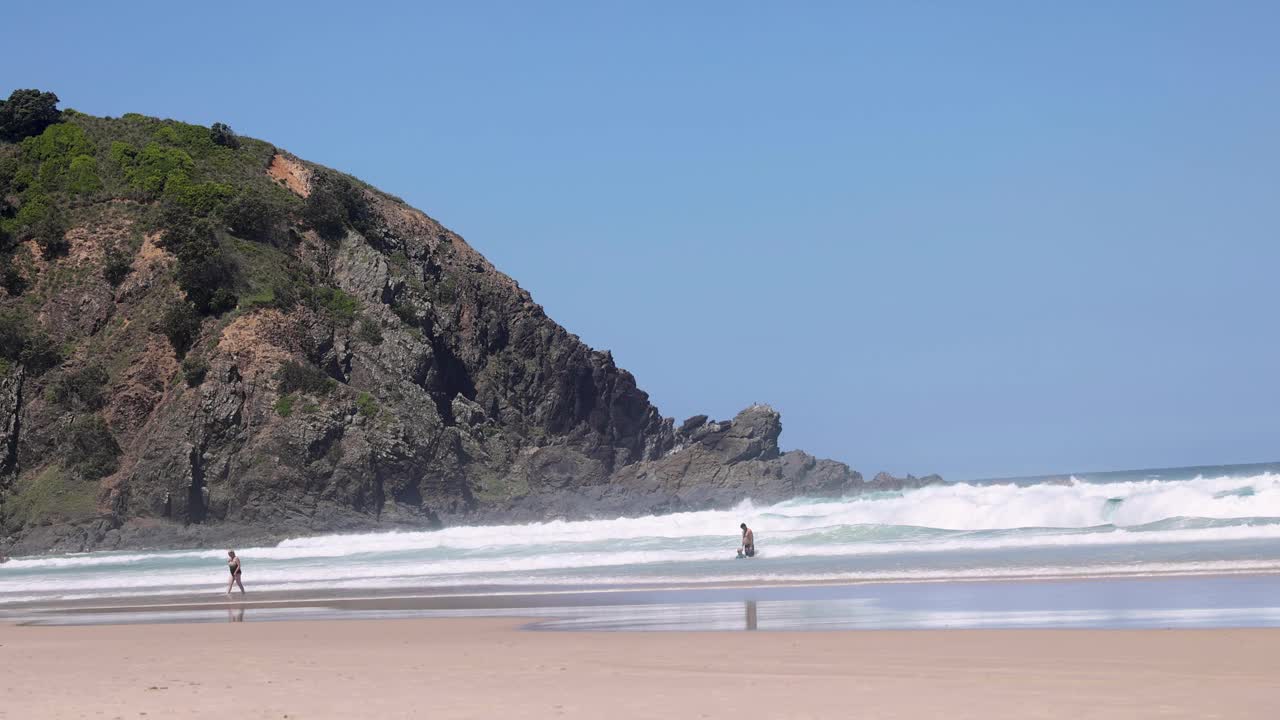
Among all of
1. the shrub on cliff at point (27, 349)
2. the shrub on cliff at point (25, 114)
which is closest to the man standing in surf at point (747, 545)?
the shrub on cliff at point (27, 349)

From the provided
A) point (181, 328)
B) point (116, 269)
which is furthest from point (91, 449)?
point (116, 269)

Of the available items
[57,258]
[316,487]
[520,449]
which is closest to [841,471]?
[520,449]

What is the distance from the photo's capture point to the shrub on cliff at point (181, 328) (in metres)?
50.6

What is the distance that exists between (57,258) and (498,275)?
22.3 meters

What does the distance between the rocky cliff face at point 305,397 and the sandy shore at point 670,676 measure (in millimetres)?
31510

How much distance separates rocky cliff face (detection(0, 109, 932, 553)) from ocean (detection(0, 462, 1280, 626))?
400 centimetres

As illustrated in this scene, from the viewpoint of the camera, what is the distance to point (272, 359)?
49.7 m

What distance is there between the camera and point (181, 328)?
166 feet

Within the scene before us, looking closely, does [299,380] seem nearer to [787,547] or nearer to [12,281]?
[12,281]

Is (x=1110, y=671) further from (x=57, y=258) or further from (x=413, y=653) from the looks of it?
(x=57, y=258)

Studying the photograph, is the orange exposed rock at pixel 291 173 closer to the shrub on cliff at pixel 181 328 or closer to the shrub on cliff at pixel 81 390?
the shrub on cliff at pixel 181 328

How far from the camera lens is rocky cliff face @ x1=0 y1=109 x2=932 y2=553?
46.2 metres

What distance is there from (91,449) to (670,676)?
1666 inches

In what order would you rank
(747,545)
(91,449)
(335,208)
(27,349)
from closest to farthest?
1. (747,545)
2. (91,449)
3. (27,349)
4. (335,208)
